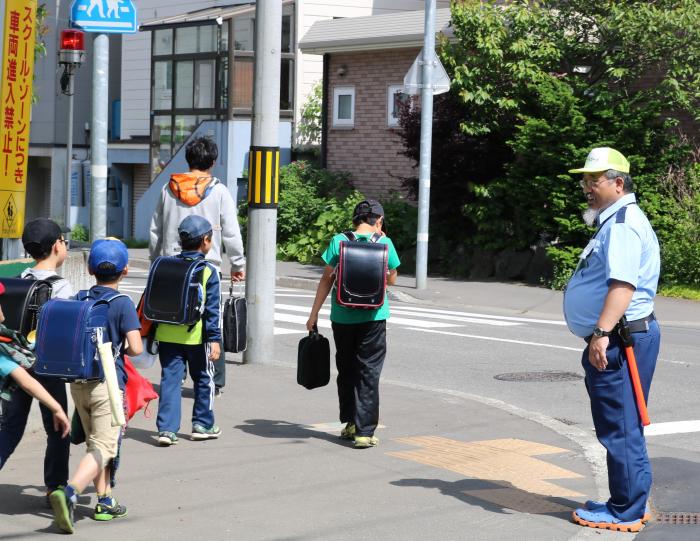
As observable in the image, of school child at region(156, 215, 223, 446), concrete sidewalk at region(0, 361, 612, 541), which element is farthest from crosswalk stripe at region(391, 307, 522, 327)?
school child at region(156, 215, 223, 446)

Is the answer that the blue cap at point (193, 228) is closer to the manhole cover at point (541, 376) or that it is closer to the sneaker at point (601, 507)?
the sneaker at point (601, 507)

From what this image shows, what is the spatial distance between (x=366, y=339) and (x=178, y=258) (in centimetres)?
131

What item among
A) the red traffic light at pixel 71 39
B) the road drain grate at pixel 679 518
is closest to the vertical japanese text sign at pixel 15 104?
the red traffic light at pixel 71 39

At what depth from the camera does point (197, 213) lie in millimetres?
8828

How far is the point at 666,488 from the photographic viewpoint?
6973 mm

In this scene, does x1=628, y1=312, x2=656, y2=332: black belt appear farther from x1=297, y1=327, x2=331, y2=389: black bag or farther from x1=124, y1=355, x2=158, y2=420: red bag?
x1=297, y1=327, x2=331, y2=389: black bag

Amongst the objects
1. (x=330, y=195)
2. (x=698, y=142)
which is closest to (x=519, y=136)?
(x=698, y=142)

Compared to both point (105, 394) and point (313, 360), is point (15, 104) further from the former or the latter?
point (105, 394)

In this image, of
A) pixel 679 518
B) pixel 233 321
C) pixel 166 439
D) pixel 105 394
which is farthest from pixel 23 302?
pixel 679 518

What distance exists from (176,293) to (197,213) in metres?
1.54

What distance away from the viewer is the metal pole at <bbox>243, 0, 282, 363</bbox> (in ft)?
34.5

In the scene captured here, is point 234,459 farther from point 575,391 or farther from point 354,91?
point 354,91

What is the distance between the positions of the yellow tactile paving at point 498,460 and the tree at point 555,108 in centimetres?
1307

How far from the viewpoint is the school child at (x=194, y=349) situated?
753 cm
